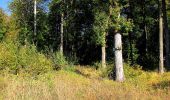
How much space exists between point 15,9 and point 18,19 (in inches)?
90.9

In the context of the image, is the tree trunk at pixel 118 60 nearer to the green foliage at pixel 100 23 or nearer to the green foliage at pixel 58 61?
the green foliage at pixel 100 23

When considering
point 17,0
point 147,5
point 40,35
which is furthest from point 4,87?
point 17,0

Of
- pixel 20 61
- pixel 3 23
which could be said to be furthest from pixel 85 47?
pixel 20 61

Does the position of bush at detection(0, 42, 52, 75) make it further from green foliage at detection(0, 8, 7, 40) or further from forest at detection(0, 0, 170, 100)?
green foliage at detection(0, 8, 7, 40)

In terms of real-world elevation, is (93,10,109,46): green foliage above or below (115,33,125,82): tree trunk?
above

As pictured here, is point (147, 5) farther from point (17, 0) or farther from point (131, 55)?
point (17, 0)

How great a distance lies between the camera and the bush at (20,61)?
66.1 ft

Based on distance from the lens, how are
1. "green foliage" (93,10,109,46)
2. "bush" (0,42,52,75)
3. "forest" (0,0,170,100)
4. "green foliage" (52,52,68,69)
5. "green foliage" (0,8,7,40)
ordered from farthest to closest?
"green foliage" (0,8,7,40) < "green foliage" (52,52,68,69) < "green foliage" (93,10,109,46) < "bush" (0,42,52,75) < "forest" (0,0,170,100)

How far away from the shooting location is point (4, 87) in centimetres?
1267

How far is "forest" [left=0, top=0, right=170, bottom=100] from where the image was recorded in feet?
41.3

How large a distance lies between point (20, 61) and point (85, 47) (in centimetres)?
3482

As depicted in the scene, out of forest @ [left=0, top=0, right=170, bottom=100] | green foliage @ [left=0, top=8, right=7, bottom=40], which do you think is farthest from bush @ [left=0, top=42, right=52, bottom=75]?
green foliage @ [left=0, top=8, right=7, bottom=40]

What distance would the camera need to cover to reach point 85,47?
55.9 m

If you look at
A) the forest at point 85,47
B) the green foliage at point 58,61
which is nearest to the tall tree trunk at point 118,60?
the forest at point 85,47
